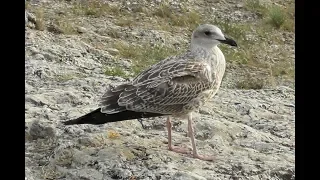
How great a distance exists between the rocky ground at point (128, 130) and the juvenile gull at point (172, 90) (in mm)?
290

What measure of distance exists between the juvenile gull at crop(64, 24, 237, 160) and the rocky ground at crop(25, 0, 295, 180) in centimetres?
29

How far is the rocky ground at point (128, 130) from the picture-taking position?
4.60 metres

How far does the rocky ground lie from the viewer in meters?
4.60

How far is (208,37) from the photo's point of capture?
4734 millimetres

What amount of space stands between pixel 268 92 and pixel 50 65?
7.36ft

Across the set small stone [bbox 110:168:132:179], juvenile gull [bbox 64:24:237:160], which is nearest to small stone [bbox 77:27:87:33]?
juvenile gull [bbox 64:24:237:160]

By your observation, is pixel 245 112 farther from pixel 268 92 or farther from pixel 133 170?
pixel 133 170

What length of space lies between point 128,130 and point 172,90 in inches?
29.7

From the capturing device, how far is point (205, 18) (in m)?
8.33

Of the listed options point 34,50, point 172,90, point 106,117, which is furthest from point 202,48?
point 34,50

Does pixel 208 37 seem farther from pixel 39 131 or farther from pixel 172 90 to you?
pixel 39 131

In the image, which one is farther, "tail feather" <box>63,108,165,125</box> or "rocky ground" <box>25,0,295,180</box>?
"rocky ground" <box>25,0,295,180</box>

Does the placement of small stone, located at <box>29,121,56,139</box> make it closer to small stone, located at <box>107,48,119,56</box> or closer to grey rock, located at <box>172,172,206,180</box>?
grey rock, located at <box>172,172,206,180</box>
